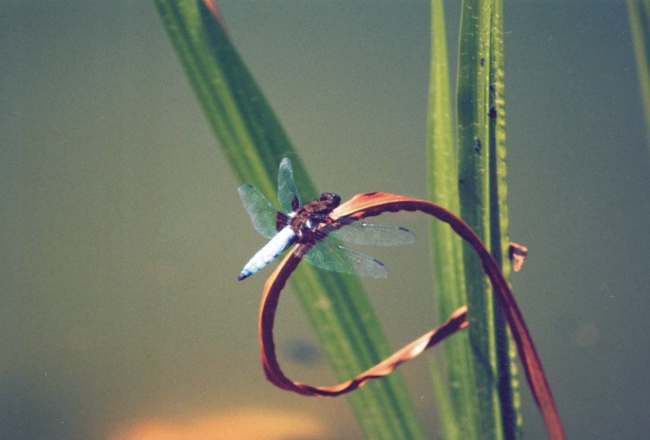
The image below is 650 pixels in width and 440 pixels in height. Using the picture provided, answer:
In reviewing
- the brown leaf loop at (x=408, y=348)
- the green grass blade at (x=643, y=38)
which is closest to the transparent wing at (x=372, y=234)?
the brown leaf loop at (x=408, y=348)

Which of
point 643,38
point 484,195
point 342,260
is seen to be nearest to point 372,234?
point 342,260

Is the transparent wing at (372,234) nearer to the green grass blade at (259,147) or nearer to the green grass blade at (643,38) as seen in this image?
the green grass blade at (259,147)

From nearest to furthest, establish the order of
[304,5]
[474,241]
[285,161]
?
[474,241]
[285,161]
[304,5]

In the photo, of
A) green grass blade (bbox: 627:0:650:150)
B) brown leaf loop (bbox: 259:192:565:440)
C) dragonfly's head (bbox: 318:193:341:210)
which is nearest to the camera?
brown leaf loop (bbox: 259:192:565:440)

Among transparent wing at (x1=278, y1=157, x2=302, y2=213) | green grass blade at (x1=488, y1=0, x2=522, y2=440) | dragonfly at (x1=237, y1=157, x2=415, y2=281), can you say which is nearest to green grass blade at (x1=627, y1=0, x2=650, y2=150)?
green grass blade at (x1=488, y1=0, x2=522, y2=440)

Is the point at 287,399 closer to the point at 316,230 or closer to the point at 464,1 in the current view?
the point at 316,230

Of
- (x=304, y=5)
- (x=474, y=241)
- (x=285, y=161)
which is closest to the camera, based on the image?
(x=474, y=241)

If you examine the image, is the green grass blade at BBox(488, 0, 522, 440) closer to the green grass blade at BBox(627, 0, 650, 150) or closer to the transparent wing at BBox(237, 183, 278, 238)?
the transparent wing at BBox(237, 183, 278, 238)

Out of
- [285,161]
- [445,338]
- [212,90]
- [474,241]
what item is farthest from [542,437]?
[212,90]
